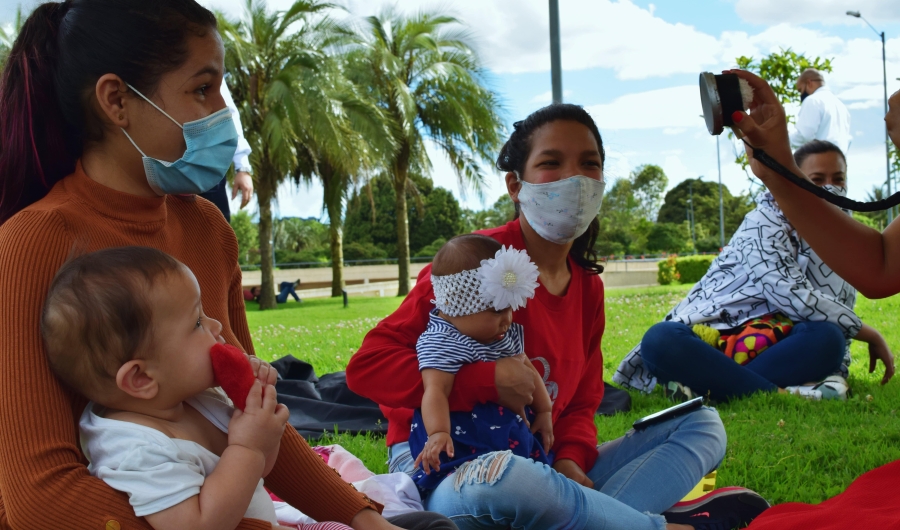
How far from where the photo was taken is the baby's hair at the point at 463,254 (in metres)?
2.60

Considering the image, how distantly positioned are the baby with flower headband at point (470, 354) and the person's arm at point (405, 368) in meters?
0.04

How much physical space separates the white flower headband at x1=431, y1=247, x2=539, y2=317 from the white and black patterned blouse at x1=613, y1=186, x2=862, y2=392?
2.82m

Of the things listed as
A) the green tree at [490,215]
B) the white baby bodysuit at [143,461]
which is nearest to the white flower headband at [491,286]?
the white baby bodysuit at [143,461]

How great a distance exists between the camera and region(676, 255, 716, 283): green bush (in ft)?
69.7

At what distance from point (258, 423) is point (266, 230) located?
55.4 feet

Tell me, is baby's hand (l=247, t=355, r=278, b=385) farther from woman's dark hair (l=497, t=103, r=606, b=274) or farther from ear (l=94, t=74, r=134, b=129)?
woman's dark hair (l=497, t=103, r=606, b=274)

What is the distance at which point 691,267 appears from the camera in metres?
21.4

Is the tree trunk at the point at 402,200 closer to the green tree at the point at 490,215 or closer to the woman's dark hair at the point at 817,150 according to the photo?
the woman's dark hair at the point at 817,150

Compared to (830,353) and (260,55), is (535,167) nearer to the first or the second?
(830,353)

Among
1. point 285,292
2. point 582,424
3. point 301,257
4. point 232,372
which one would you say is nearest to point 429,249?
point 301,257

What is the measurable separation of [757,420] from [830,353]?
817mm

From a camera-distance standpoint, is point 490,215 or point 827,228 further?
point 490,215

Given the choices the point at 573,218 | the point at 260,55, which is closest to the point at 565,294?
the point at 573,218

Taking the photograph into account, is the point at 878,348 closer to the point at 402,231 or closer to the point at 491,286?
the point at 491,286
